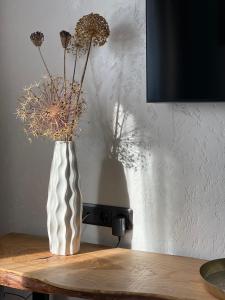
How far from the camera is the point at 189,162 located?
5.32 ft

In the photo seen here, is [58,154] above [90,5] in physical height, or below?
below

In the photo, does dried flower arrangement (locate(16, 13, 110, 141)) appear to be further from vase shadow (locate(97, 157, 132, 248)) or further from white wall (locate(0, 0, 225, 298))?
vase shadow (locate(97, 157, 132, 248))

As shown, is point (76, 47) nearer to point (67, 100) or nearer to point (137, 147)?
point (67, 100)

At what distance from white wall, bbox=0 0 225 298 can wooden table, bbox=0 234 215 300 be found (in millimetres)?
130

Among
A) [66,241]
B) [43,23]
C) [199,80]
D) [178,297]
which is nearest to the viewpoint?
[178,297]

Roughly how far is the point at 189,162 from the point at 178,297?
0.52 metres

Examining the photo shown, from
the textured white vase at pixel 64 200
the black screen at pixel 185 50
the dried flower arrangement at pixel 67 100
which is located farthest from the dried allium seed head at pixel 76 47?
the textured white vase at pixel 64 200

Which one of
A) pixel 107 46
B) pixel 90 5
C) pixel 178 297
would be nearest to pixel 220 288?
pixel 178 297

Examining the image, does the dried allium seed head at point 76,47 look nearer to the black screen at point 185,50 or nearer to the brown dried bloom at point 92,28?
the brown dried bloom at point 92,28

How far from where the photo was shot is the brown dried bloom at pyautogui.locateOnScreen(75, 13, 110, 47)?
5.21 feet

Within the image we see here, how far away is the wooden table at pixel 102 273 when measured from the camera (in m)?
1.30

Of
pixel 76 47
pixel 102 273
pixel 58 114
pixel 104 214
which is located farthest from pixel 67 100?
pixel 102 273

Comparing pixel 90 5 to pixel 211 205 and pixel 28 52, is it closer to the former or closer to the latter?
pixel 28 52

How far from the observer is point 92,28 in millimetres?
1589
